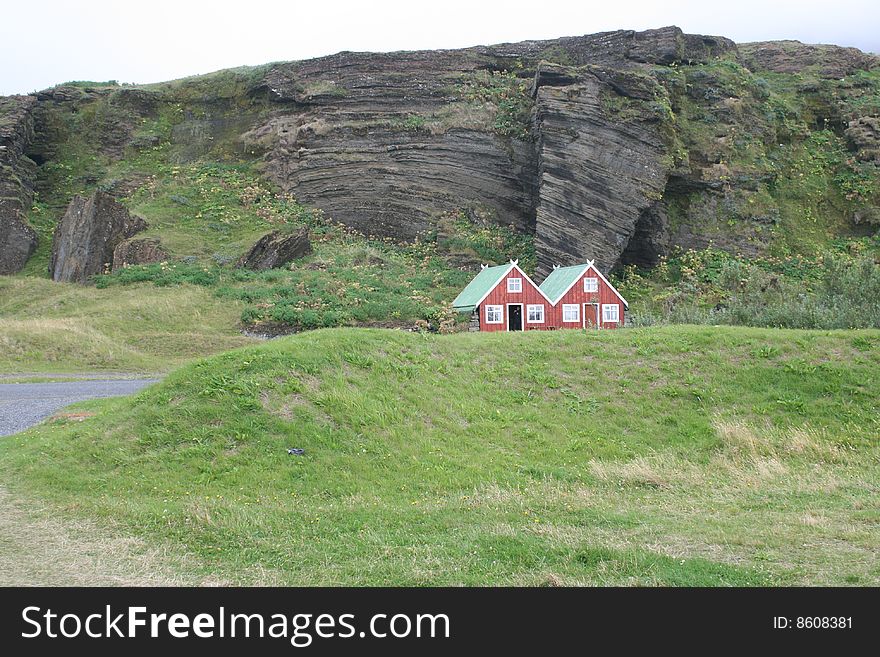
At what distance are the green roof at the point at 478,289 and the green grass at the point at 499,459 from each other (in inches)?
634

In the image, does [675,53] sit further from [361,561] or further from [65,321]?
[361,561]

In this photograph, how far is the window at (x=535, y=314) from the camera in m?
35.4

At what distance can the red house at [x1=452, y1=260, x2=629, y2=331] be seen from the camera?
1384 inches

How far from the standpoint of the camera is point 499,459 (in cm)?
1298

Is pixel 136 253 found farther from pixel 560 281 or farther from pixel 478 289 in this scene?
pixel 560 281

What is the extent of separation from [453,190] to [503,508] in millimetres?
42418

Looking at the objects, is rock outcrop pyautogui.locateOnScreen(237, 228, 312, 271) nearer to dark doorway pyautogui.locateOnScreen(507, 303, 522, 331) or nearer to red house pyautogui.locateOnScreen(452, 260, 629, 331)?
red house pyautogui.locateOnScreen(452, 260, 629, 331)

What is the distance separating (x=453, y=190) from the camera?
167ft

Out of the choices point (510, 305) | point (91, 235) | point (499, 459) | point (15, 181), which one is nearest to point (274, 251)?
point (91, 235)

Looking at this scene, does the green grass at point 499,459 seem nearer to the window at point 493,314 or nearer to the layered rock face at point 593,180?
the window at point 493,314

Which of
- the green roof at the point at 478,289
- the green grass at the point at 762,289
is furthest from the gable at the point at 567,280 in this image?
the green roof at the point at 478,289

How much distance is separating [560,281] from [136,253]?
25.1 metres

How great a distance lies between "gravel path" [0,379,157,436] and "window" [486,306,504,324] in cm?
1551

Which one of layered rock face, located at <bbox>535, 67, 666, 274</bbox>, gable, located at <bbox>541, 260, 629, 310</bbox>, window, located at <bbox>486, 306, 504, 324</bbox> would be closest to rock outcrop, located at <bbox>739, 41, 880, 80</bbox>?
layered rock face, located at <bbox>535, 67, 666, 274</bbox>
